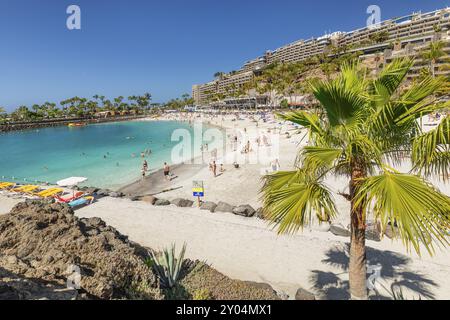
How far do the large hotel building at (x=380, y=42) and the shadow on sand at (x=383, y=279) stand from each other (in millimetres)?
62089

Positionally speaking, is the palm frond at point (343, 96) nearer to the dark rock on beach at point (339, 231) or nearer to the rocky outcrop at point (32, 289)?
the rocky outcrop at point (32, 289)

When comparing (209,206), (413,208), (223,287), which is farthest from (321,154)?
(209,206)

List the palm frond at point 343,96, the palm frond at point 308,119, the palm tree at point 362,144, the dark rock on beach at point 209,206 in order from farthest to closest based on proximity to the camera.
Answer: the dark rock on beach at point 209,206, the palm frond at point 308,119, the palm frond at point 343,96, the palm tree at point 362,144

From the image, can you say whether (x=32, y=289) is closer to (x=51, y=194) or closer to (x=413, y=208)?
(x=413, y=208)

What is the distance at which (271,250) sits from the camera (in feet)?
25.2

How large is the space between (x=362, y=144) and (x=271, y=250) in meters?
5.53

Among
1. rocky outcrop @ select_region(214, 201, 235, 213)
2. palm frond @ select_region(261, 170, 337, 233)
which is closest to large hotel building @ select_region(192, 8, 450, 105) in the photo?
rocky outcrop @ select_region(214, 201, 235, 213)

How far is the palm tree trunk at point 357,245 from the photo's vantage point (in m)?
3.37

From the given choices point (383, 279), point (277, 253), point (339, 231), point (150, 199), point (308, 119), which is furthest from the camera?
point (150, 199)

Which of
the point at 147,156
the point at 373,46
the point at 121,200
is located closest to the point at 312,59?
the point at 373,46

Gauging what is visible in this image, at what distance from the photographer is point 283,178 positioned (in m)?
3.58

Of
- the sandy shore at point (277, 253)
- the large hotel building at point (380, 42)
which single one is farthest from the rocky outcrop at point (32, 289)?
the large hotel building at point (380, 42)

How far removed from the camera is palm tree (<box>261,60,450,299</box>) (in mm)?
2838

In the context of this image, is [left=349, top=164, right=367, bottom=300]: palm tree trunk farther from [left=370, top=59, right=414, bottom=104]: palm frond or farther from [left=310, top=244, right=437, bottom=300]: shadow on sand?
[left=310, top=244, right=437, bottom=300]: shadow on sand
